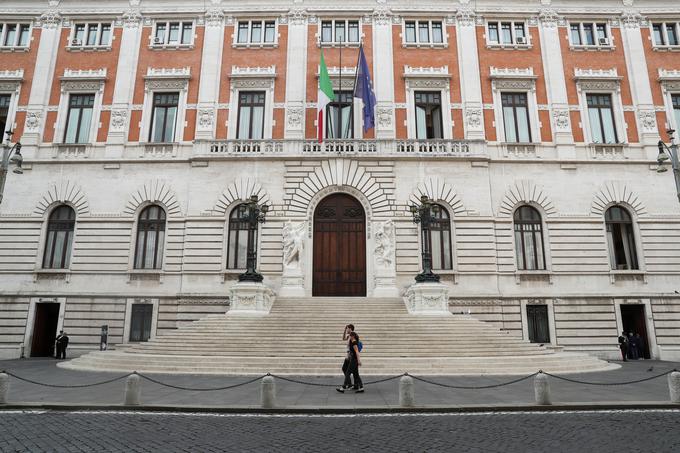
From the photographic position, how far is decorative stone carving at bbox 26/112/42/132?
24297mm

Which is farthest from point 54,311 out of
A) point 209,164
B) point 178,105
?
point 178,105

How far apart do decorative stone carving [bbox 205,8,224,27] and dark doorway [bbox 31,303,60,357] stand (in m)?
18.3

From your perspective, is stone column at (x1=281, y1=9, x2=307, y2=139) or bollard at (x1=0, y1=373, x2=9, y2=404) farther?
stone column at (x1=281, y1=9, x2=307, y2=139)

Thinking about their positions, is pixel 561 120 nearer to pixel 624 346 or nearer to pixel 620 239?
pixel 620 239

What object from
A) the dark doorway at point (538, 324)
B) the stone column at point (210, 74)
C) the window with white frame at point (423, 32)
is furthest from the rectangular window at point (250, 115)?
the dark doorway at point (538, 324)

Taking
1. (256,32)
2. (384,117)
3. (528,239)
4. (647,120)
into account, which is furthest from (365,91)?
(647,120)

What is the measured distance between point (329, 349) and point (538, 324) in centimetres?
1247

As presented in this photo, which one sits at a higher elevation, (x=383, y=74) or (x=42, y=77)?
(x=383, y=74)

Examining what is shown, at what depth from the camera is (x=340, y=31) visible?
26.0 meters

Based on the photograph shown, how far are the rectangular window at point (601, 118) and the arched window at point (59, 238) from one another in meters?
29.9

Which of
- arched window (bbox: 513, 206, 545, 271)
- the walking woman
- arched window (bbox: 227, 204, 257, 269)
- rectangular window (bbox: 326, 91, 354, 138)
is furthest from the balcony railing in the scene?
the walking woman

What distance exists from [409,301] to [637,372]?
8.91 m

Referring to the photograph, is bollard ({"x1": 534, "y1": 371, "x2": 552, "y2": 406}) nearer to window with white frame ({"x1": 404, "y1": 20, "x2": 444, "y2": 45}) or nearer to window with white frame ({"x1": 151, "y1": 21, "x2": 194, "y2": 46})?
window with white frame ({"x1": 404, "y1": 20, "x2": 444, "y2": 45})

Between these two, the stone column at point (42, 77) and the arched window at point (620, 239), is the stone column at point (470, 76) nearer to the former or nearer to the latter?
the arched window at point (620, 239)
